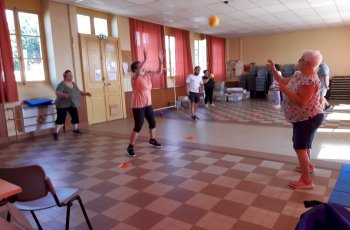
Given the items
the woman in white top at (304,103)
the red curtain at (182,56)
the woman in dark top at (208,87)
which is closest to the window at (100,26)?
the red curtain at (182,56)

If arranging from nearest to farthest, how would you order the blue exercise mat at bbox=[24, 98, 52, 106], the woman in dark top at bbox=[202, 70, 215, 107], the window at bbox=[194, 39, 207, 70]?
the blue exercise mat at bbox=[24, 98, 52, 106]
the woman in dark top at bbox=[202, 70, 215, 107]
the window at bbox=[194, 39, 207, 70]

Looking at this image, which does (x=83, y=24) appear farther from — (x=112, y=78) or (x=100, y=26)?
(x=112, y=78)

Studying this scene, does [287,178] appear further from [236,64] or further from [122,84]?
[236,64]

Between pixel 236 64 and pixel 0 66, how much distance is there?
11.3 metres

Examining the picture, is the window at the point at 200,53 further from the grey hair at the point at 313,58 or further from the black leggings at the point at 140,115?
the grey hair at the point at 313,58

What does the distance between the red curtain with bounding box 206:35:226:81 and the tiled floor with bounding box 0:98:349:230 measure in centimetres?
767

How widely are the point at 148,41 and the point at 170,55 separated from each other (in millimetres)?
1466

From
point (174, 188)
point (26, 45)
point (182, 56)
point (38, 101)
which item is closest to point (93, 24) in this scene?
point (26, 45)

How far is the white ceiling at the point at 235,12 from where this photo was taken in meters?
7.05

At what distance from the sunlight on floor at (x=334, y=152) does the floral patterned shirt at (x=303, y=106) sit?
4.87ft

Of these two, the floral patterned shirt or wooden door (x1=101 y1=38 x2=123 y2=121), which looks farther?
wooden door (x1=101 y1=38 x2=123 y2=121)

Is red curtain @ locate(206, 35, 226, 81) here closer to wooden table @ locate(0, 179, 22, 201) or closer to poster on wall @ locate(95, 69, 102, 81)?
poster on wall @ locate(95, 69, 102, 81)

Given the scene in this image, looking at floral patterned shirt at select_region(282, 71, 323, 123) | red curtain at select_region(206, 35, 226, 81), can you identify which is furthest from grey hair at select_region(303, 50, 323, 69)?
red curtain at select_region(206, 35, 226, 81)

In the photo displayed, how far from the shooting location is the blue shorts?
285cm
